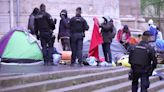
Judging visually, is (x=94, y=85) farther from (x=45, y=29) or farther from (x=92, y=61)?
(x=92, y=61)

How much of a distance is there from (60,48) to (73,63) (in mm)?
4332

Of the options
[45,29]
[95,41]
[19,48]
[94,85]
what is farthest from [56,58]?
[94,85]

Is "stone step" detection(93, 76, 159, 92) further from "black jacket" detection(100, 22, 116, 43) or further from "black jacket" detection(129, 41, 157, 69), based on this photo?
"black jacket" detection(100, 22, 116, 43)

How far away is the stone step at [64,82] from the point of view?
394 inches

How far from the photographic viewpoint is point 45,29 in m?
14.1

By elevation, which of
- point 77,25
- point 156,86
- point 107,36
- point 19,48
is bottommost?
point 156,86

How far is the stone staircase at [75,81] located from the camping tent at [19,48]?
2104 millimetres

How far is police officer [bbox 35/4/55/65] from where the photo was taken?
14047mm

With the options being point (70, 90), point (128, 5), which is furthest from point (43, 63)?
point (128, 5)

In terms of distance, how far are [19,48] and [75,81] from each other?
3330mm

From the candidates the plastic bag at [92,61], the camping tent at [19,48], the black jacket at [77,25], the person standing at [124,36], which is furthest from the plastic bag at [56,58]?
the person standing at [124,36]

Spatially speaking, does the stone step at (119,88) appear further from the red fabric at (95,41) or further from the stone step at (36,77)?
the red fabric at (95,41)

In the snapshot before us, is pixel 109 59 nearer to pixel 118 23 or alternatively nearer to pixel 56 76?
pixel 56 76

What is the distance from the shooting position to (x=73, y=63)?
14680mm
